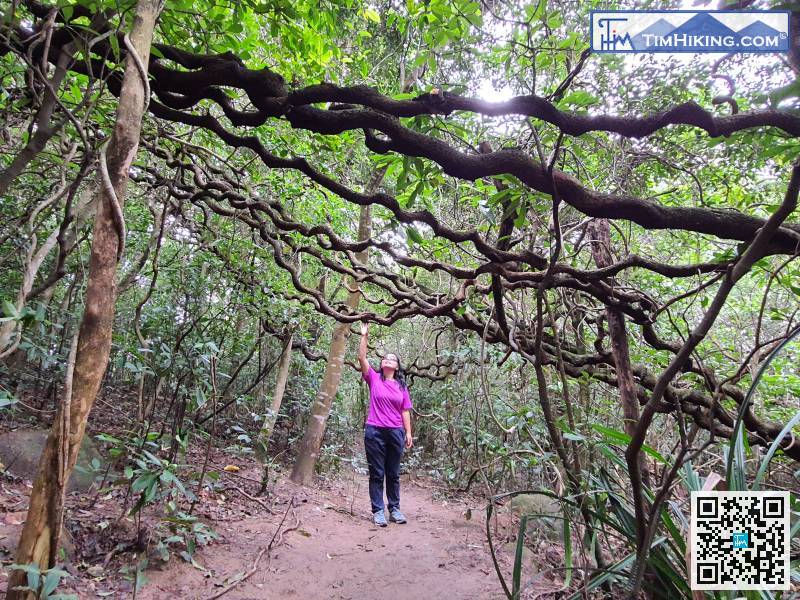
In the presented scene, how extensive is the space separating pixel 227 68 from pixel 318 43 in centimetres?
89

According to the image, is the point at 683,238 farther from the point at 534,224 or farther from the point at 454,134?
the point at 454,134

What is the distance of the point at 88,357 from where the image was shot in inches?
48.1

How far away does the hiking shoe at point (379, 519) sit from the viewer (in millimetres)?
4133

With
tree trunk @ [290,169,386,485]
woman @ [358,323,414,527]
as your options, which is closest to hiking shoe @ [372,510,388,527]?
woman @ [358,323,414,527]

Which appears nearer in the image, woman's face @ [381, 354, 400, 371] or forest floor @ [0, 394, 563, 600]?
forest floor @ [0, 394, 563, 600]

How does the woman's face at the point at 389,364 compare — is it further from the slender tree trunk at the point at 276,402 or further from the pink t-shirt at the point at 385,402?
the slender tree trunk at the point at 276,402

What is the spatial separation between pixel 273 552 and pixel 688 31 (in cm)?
401

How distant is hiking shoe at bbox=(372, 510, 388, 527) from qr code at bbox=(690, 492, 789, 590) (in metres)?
3.40

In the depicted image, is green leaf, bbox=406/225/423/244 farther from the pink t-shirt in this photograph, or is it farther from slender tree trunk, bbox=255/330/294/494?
slender tree trunk, bbox=255/330/294/494

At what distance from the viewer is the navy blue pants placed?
13.7ft

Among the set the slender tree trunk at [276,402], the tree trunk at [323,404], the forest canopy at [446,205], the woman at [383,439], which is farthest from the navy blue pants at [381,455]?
the tree trunk at [323,404]

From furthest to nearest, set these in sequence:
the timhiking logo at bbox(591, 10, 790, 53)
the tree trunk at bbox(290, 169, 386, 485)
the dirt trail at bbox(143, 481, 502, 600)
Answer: the tree trunk at bbox(290, 169, 386, 485) → the dirt trail at bbox(143, 481, 502, 600) → the timhiking logo at bbox(591, 10, 790, 53)

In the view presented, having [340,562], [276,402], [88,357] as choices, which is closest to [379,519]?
[340,562]

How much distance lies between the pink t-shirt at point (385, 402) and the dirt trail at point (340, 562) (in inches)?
38.5
